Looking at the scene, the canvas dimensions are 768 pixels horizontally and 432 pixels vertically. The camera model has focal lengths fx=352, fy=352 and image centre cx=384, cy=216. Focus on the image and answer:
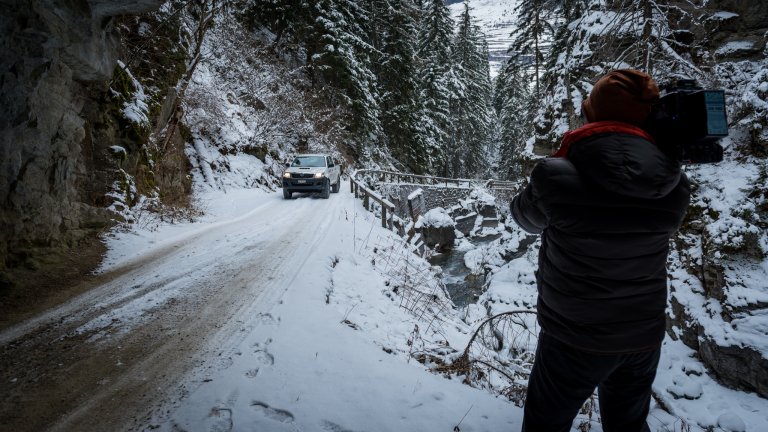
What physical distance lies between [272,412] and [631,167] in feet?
9.17

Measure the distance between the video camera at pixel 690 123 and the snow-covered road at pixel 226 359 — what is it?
2313 mm

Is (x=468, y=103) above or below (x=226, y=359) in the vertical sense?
above

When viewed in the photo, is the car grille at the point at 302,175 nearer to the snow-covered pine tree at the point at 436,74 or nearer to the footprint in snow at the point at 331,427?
the footprint in snow at the point at 331,427

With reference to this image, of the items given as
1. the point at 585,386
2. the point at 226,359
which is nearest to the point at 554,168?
the point at 585,386

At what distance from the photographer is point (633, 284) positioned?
1.78m

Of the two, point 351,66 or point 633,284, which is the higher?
point 351,66

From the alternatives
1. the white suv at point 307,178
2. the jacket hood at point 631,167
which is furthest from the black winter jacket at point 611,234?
the white suv at point 307,178

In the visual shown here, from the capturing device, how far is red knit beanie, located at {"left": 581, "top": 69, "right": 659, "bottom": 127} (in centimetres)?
176

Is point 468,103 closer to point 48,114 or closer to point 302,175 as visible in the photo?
point 302,175

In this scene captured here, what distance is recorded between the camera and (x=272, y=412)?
104 inches

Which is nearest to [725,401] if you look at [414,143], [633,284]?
[633,284]

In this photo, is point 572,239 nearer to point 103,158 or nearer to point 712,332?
point 712,332

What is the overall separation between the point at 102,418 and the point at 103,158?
700cm

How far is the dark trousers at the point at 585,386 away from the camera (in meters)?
1.84
